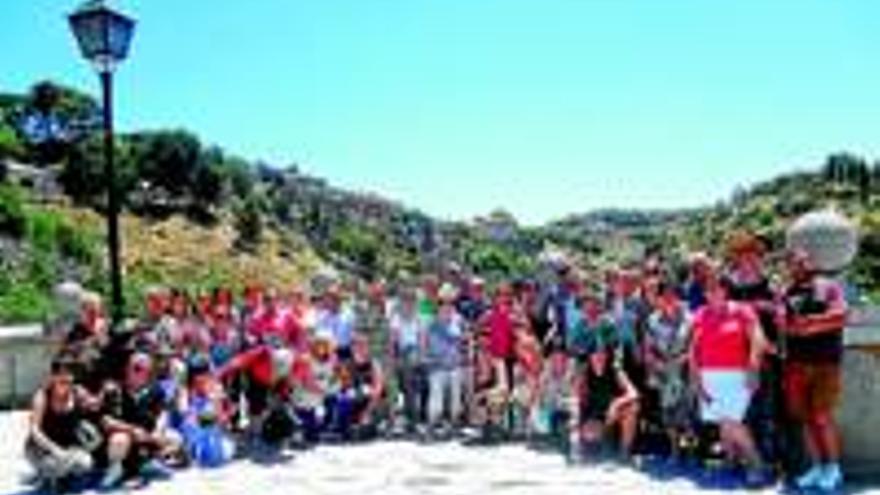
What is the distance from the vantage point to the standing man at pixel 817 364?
997 cm

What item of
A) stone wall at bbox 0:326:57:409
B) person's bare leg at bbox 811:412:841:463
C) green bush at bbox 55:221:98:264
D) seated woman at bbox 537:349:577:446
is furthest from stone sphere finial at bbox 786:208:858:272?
green bush at bbox 55:221:98:264

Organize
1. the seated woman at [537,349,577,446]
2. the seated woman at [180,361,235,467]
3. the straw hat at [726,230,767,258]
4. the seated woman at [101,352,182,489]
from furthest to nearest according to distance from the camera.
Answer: the seated woman at [537,349,577,446] < the seated woman at [180,361,235,467] < the seated woman at [101,352,182,489] < the straw hat at [726,230,767,258]

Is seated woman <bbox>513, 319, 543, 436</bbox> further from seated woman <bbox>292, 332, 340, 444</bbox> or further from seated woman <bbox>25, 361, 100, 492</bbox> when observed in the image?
seated woman <bbox>25, 361, 100, 492</bbox>

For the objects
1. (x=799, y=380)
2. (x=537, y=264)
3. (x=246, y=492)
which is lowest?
(x=246, y=492)

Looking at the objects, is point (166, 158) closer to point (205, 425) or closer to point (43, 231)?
point (43, 231)

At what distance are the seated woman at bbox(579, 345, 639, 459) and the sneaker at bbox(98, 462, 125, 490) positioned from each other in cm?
389

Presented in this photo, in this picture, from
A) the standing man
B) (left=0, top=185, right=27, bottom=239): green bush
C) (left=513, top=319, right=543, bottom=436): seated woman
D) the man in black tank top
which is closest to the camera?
the standing man

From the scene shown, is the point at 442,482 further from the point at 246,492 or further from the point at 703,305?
the point at 703,305

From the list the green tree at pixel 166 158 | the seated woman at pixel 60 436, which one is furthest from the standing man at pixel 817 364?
the green tree at pixel 166 158

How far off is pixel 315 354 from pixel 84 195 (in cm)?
8077

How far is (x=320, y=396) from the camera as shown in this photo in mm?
13367

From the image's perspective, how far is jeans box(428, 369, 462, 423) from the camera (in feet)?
44.7

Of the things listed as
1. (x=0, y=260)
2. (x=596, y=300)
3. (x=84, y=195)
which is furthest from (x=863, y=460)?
(x=84, y=195)

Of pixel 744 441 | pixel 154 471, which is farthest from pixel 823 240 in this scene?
pixel 154 471
